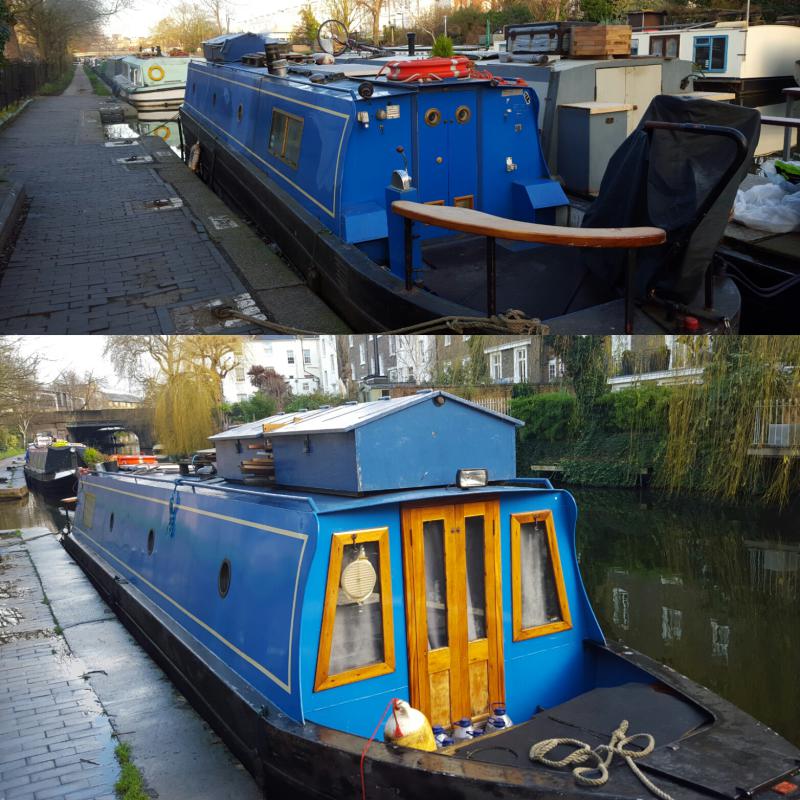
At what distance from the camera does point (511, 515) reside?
13.8ft

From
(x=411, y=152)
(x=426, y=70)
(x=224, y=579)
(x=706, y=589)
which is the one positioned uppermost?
(x=426, y=70)

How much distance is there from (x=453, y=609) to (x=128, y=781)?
1.87 metres

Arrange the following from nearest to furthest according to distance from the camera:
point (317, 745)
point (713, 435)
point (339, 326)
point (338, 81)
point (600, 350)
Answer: point (317, 745)
point (339, 326)
point (338, 81)
point (713, 435)
point (600, 350)

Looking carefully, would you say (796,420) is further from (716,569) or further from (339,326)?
(339,326)

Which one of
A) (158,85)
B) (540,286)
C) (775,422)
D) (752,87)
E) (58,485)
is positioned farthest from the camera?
(158,85)

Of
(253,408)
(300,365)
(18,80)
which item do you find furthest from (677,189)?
(18,80)

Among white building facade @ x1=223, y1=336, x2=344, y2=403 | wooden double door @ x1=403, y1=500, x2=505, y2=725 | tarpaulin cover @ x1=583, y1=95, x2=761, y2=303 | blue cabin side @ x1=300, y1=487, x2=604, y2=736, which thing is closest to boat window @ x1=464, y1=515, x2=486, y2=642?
wooden double door @ x1=403, y1=500, x2=505, y2=725

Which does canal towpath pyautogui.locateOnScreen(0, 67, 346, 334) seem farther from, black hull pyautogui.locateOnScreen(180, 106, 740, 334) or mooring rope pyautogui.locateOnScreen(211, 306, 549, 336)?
mooring rope pyautogui.locateOnScreen(211, 306, 549, 336)

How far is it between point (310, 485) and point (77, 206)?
7295 millimetres

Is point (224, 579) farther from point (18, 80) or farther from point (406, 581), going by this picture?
point (18, 80)

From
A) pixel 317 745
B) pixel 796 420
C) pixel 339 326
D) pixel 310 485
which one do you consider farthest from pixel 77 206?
pixel 796 420

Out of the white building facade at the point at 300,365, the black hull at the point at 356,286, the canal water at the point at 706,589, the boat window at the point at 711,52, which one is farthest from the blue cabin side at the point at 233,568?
the boat window at the point at 711,52

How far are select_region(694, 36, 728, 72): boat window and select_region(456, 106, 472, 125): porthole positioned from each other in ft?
34.6

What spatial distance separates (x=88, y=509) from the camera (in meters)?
9.81
